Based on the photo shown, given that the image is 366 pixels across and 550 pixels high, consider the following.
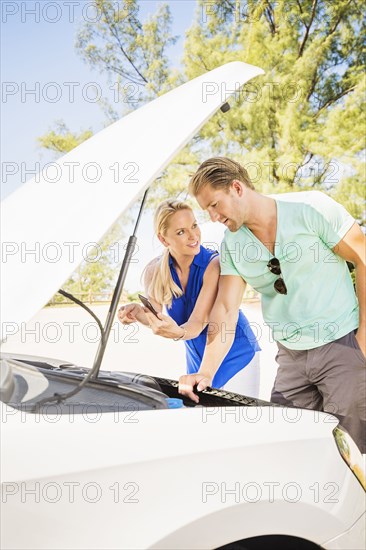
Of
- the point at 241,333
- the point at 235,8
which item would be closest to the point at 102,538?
the point at 241,333

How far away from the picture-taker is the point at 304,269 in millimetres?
2525

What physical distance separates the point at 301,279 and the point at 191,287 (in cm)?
64

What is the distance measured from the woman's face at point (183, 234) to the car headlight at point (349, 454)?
1437 mm

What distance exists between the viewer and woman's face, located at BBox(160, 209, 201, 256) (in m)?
2.88

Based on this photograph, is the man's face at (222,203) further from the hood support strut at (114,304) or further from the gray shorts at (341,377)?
the hood support strut at (114,304)

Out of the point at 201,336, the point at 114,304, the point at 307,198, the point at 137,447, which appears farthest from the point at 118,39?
the point at 137,447

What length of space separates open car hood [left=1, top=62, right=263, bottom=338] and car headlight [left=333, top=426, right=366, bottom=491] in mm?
797

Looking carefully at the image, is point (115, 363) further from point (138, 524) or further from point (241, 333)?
point (138, 524)

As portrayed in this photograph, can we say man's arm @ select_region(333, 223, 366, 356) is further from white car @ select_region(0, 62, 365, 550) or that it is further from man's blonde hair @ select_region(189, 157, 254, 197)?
white car @ select_region(0, 62, 365, 550)

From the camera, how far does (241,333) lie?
310 centimetres

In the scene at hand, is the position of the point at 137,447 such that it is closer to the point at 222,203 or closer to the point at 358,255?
the point at 222,203

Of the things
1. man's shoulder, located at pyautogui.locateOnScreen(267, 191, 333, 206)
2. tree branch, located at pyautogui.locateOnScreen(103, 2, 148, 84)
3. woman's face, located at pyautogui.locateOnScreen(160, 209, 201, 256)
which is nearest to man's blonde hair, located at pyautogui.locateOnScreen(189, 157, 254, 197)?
man's shoulder, located at pyautogui.locateOnScreen(267, 191, 333, 206)

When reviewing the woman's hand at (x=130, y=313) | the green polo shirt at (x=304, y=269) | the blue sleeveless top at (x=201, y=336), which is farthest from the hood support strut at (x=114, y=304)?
the blue sleeveless top at (x=201, y=336)

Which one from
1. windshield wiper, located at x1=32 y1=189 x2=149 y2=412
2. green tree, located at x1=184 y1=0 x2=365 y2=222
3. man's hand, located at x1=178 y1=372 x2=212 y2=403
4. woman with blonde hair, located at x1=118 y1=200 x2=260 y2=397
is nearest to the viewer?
windshield wiper, located at x1=32 y1=189 x2=149 y2=412
